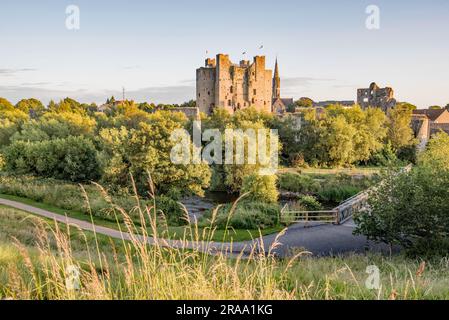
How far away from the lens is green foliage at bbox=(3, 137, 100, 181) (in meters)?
33.3

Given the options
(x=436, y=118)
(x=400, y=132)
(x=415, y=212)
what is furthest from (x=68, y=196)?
(x=436, y=118)

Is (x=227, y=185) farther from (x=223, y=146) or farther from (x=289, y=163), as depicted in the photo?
(x=289, y=163)

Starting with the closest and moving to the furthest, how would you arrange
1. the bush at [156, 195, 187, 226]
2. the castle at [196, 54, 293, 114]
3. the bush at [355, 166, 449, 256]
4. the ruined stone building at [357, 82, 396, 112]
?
1. the bush at [355, 166, 449, 256]
2. the bush at [156, 195, 187, 226]
3. the castle at [196, 54, 293, 114]
4. the ruined stone building at [357, 82, 396, 112]

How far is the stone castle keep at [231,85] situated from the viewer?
3063 inches

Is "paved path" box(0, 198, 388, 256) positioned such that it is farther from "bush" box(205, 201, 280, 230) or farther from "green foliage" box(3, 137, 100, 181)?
"green foliage" box(3, 137, 100, 181)

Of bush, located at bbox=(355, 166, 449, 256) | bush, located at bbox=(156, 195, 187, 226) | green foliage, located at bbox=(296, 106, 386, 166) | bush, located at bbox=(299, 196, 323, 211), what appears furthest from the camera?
green foliage, located at bbox=(296, 106, 386, 166)

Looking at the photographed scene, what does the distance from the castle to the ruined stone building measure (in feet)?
67.5

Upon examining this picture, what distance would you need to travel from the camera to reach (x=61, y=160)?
1337 inches

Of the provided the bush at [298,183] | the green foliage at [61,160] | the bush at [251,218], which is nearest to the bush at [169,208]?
the bush at [251,218]

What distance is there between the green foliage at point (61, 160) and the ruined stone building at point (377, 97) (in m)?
62.2

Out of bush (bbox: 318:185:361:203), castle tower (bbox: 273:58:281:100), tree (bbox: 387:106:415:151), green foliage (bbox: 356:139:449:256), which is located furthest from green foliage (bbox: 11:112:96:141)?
castle tower (bbox: 273:58:281:100)

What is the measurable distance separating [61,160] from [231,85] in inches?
1979

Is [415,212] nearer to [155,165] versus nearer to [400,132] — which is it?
[155,165]
